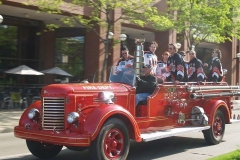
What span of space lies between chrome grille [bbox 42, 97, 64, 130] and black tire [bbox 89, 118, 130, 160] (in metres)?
0.79

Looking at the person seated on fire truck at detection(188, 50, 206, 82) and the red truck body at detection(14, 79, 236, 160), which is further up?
the person seated on fire truck at detection(188, 50, 206, 82)

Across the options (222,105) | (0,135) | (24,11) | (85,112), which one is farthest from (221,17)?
(85,112)

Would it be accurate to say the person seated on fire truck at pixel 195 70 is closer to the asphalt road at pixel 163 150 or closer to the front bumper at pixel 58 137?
the asphalt road at pixel 163 150

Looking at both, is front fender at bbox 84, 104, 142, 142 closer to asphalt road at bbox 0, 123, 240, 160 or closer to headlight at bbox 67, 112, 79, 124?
headlight at bbox 67, 112, 79, 124

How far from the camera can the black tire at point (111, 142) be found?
6.59 metres

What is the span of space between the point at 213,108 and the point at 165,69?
5.09 feet

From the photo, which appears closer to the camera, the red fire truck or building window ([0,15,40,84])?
the red fire truck

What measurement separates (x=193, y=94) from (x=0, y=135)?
6301mm

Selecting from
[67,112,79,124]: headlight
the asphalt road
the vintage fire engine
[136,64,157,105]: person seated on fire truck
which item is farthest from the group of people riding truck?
[67,112,79,124]: headlight

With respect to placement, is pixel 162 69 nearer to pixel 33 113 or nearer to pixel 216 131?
pixel 216 131

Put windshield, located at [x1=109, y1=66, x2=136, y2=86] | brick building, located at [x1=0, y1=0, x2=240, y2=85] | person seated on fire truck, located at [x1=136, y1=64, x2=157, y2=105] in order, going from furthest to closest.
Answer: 1. brick building, located at [x1=0, y1=0, x2=240, y2=85]
2. person seated on fire truck, located at [x1=136, y1=64, x2=157, y2=105]
3. windshield, located at [x1=109, y1=66, x2=136, y2=86]

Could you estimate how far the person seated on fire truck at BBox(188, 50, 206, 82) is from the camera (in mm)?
10430

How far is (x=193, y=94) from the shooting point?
9422mm

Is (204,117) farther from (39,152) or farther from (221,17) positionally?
(221,17)
